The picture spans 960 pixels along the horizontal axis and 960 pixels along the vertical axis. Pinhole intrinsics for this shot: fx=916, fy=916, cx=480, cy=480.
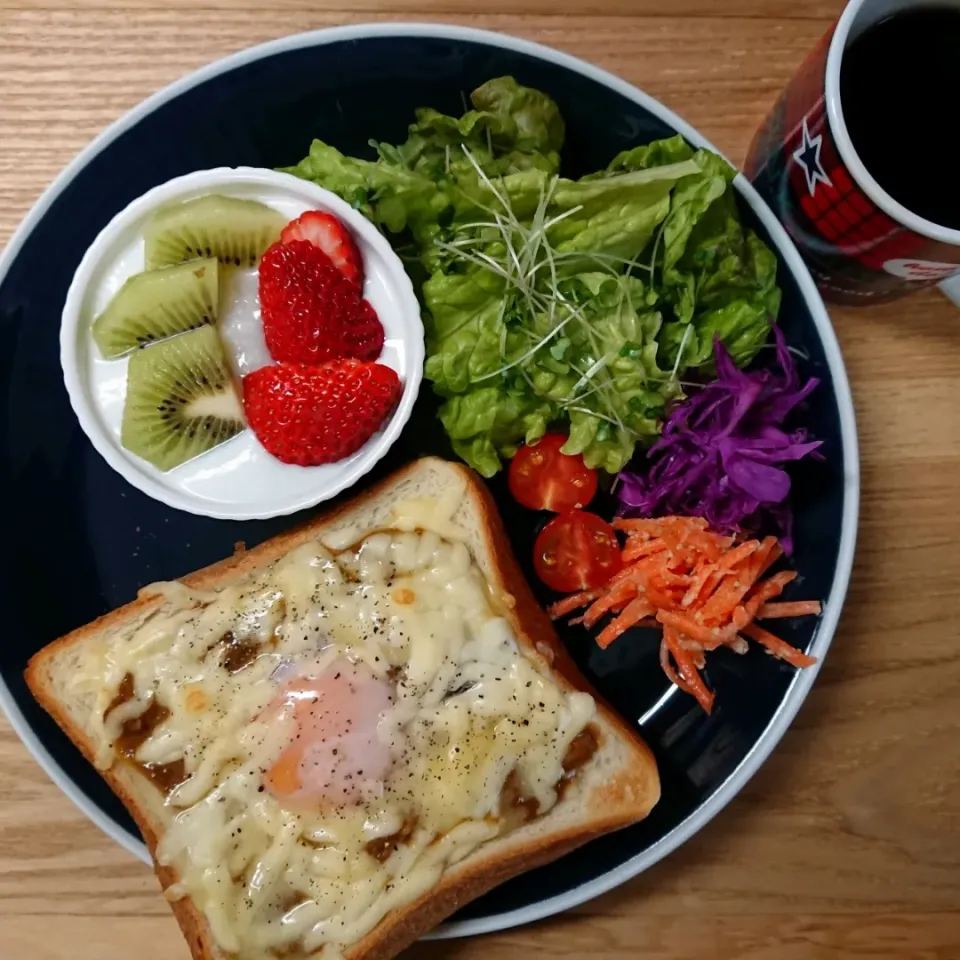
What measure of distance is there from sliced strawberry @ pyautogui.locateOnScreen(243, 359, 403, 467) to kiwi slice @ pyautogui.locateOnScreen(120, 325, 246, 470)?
2.8 inches

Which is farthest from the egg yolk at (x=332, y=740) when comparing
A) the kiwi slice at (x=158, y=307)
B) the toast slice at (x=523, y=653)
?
the kiwi slice at (x=158, y=307)

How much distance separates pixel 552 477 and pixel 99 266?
0.97 metres

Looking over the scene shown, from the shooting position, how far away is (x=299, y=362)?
5.66 feet

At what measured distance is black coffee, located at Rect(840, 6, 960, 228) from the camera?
61.9 inches

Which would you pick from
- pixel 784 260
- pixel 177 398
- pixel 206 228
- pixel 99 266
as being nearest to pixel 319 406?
pixel 177 398

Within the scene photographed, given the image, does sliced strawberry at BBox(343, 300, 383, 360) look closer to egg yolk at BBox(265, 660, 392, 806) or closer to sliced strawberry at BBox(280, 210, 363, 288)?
sliced strawberry at BBox(280, 210, 363, 288)

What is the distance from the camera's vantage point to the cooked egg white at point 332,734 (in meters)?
1.59

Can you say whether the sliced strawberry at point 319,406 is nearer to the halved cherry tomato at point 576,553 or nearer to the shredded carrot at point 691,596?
the halved cherry tomato at point 576,553

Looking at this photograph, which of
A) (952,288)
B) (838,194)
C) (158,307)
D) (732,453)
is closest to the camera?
(838,194)

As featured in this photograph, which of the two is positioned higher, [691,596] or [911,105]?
[911,105]

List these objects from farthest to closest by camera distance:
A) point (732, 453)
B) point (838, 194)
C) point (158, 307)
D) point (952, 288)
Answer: point (952, 288), point (732, 453), point (158, 307), point (838, 194)

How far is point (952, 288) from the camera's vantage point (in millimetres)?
1954

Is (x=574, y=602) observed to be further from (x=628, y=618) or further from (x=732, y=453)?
(x=732, y=453)

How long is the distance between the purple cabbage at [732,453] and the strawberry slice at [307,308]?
648mm
